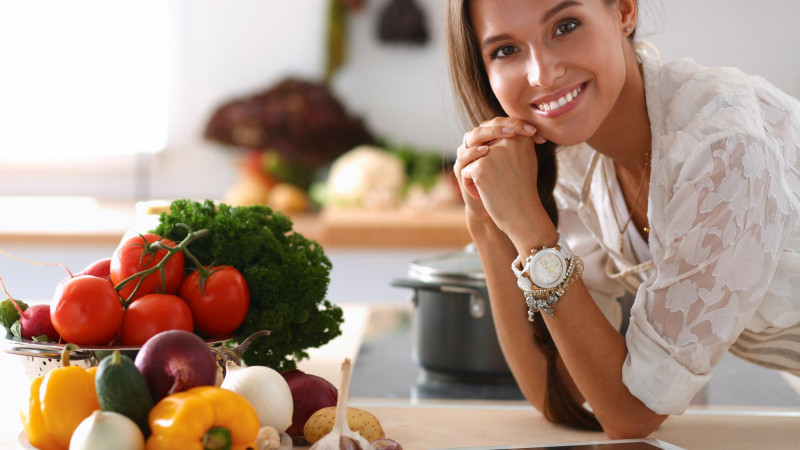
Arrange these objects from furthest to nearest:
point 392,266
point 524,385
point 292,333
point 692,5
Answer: point 692,5
point 392,266
point 524,385
point 292,333

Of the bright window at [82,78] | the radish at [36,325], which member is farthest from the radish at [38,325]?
Result: the bright window at [82,78]

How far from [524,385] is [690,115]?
0.44m

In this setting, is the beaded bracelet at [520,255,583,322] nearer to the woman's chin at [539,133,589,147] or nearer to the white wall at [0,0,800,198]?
the woman's chin at [539,133,589,147]

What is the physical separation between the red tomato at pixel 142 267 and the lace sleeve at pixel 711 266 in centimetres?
55

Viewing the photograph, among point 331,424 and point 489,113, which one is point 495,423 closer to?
point 331,424

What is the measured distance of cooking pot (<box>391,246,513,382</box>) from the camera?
53.4 inches

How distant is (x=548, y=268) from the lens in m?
1.07

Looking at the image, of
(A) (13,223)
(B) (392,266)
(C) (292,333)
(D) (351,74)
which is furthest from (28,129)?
(C) (292,333)

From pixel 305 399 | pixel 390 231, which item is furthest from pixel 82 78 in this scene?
pixel 305 399

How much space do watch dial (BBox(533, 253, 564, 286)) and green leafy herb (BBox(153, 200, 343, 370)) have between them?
27 centimetres

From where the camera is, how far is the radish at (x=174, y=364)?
0.74 metres

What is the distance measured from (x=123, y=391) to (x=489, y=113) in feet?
2.55

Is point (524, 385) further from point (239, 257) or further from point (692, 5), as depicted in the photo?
point (692, 5)

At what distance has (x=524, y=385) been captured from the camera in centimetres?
124
